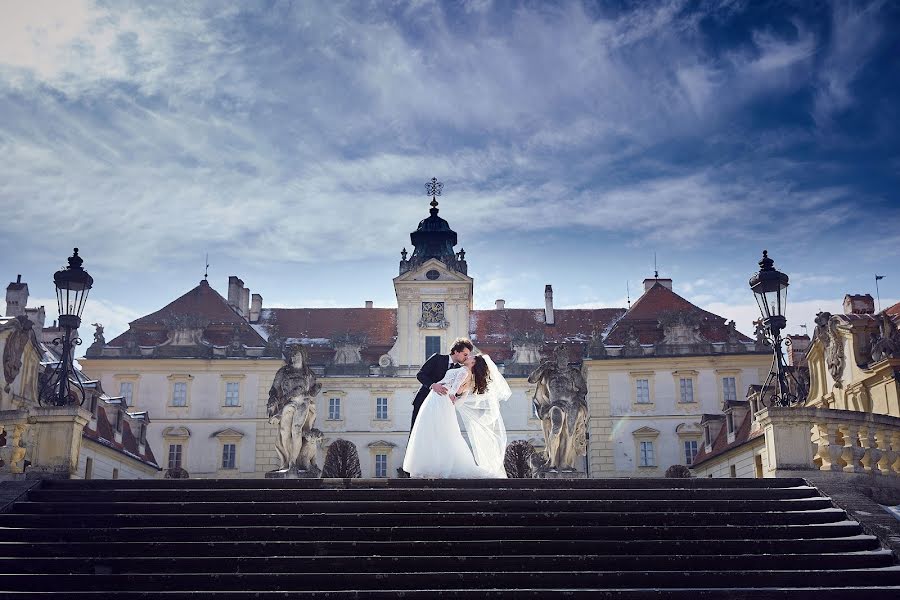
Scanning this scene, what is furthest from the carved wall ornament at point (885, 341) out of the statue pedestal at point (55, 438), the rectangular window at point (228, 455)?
the rectangular window at point (228, 455)

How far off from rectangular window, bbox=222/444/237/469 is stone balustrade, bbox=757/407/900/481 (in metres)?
38.9

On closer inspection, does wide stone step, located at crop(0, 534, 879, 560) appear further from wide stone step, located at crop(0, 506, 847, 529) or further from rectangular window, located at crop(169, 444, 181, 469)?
rectangular window, located at crop(169, 444, 181, 469)

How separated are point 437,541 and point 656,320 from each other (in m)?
43.2

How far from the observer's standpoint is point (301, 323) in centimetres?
5691

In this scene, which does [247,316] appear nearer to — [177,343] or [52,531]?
[177,343]

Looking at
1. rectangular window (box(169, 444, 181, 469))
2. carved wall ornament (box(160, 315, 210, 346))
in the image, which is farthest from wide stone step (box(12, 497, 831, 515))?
carved wall ornament (box(160, 315, 210, 346))

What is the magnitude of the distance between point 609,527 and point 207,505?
15.0 ft

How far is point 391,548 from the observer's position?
32.2ft

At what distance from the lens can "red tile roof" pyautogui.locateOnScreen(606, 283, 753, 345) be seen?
50.0m

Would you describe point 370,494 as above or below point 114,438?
below

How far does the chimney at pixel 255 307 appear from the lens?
57.1m

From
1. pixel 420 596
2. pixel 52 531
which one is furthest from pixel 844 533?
pixel 52 531

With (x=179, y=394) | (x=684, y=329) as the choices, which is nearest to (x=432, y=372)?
(x=684, y=329)

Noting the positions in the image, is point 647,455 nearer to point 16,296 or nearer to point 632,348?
point 632,348
